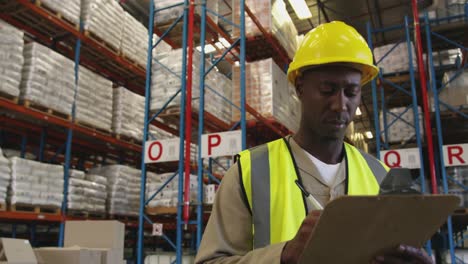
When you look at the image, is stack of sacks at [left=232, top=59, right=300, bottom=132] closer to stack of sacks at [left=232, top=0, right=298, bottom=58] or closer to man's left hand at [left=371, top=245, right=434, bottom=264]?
stack of sacks at [left=232, top=0, right=298, bottom=58]

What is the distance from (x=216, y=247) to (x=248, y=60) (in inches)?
366

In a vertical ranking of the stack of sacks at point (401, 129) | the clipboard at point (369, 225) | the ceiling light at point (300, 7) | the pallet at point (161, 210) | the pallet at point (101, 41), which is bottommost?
the clipboard at point (369, 225)

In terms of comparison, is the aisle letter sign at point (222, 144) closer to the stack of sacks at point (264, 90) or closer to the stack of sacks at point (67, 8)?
the stack of sacks at point (264, 90)

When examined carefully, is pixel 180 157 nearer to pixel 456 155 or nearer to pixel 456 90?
pixel 456 155

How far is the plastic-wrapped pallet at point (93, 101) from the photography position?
8234 mm

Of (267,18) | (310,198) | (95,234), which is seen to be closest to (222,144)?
(95,234)

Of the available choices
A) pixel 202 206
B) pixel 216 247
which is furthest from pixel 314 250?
pixel 202 206

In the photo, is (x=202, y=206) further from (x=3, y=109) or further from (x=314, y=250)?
(x=314, y=250)

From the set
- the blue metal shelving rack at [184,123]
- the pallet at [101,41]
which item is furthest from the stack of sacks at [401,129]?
the pallet at [101,41]

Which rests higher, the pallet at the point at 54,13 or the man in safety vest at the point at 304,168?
the pallet at the point at 54,13

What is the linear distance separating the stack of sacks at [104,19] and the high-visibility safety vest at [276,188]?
7478 millimetres

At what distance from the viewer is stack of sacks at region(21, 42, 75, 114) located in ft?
23.2

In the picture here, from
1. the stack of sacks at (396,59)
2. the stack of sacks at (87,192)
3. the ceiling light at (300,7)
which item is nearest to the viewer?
the stack of sacks at (87,192)

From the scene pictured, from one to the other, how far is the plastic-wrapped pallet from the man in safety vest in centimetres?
705
